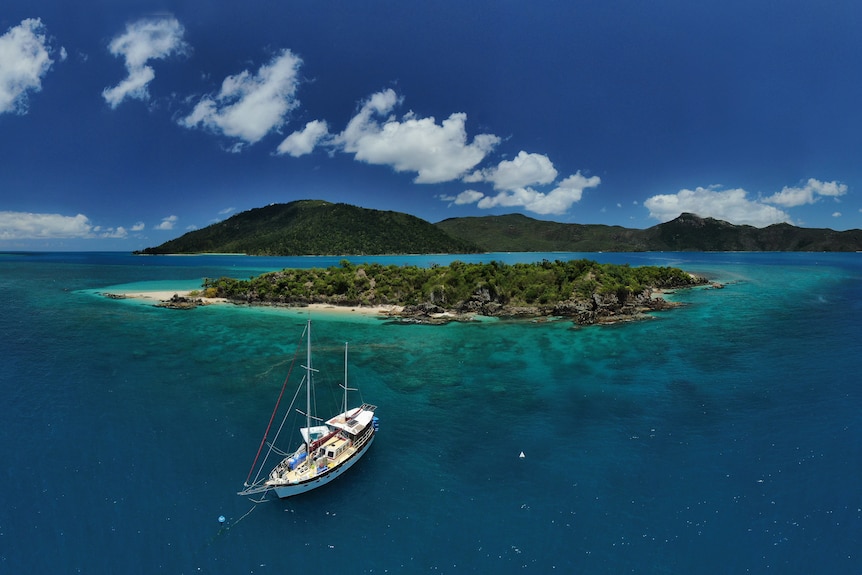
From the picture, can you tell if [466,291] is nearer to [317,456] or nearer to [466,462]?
[466,462]

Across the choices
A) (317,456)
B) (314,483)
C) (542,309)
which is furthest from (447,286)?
(314,483)

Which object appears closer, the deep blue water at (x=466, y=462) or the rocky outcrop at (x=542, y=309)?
the deep blue water at (x=466, y=462)

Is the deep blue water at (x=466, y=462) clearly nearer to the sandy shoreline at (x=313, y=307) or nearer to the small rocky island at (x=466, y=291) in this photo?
the small rocky island at (x=466, y=291)

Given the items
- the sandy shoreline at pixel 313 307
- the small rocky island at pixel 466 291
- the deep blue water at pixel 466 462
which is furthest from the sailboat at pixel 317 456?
the sandy shoreline at pixel 313 307

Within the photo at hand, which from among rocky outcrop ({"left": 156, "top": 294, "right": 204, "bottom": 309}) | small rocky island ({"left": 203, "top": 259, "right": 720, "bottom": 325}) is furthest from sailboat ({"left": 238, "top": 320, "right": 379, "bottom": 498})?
rocky outcrop ({"left": 156, "top": 294, "right": 204, "bottom": 309})

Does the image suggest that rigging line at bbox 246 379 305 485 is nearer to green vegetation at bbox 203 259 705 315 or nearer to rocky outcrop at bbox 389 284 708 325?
rocky outcrop at bbox 389 284 708 325
